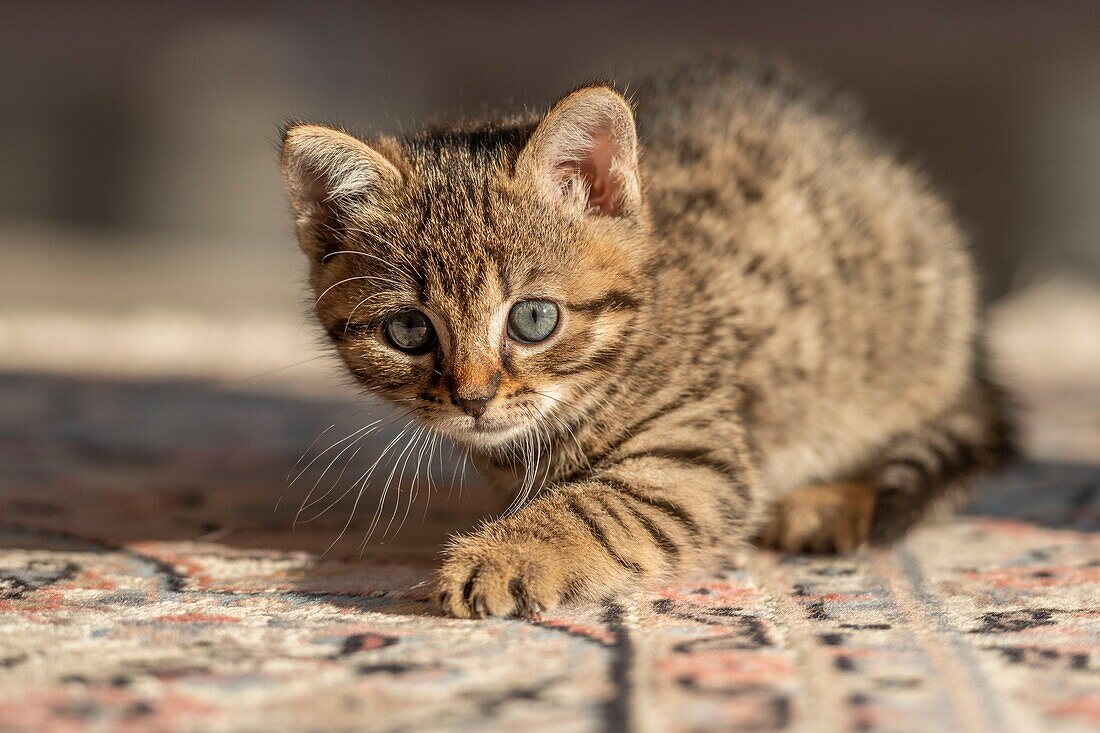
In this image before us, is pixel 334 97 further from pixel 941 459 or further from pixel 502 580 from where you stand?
pixel 502 580

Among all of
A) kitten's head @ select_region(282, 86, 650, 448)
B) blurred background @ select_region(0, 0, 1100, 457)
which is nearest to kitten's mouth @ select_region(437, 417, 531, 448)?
kitten's head @ select_region(282, 86, 650, 448)

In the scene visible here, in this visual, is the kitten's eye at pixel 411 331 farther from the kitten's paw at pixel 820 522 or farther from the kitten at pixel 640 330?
the kitten's paw at pixel 820 522

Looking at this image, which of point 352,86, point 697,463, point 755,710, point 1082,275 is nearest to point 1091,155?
point 1082,275

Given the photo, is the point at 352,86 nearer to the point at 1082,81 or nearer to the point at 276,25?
the point at 276,25

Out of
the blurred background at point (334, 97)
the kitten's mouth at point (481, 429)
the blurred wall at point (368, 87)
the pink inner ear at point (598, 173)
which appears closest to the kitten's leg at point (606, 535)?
the kitten's mouth at point (481, 429)

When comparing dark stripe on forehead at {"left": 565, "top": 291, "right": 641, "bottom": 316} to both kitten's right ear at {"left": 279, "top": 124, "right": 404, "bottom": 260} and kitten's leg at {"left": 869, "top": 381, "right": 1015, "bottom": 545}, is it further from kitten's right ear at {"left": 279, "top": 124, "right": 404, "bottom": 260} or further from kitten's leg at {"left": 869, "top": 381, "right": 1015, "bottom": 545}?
kitten's leg at {"left": 869, "top": 381, "right": 1015, "bottom": 545}

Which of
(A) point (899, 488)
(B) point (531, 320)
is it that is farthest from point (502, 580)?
(A) point (899, 488)
